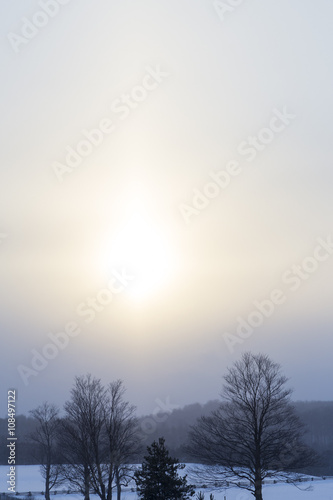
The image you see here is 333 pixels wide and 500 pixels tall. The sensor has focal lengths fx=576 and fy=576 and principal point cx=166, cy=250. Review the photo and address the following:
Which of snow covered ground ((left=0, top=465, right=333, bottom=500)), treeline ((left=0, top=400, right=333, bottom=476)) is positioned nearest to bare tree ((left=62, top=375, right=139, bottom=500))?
snow covered ground ((left=0, top=465, right=333, bottom=500))

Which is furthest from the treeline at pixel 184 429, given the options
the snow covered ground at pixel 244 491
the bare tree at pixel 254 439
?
the bare tree at pixel 254 439

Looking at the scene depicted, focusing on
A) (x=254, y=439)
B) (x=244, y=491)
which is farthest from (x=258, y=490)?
(x=244, y=491)

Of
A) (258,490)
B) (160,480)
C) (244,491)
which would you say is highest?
(160,480)

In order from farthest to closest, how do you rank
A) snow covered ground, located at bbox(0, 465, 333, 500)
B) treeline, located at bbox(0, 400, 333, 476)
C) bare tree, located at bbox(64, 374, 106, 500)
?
treeline, located at bbox(0, 400, 333, 476) → snow covered ground, located at bbox(0, 465, 333, 500) → bare tree, located at bbox(64, 374, 106, 500)

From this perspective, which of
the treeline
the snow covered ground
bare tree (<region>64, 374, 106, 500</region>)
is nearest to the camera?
bare tree (<region>64, 374, 106, 500</region>)

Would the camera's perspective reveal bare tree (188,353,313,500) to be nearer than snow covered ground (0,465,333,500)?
Yes

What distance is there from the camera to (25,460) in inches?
3110

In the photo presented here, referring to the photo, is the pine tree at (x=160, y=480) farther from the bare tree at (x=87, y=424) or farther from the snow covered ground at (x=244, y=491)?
the snow covered ground at (x=244, y=491)

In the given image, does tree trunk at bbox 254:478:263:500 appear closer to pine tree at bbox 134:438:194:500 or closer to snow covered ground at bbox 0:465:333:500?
pine tree at bbox 134:438:194:500

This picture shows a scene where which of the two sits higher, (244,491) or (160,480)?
(160,480)

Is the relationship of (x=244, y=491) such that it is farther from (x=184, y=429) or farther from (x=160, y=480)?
(x=184, y=429)

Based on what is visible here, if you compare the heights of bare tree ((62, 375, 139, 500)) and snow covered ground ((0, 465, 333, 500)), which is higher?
bare tree ((62, 375, 139, 500))

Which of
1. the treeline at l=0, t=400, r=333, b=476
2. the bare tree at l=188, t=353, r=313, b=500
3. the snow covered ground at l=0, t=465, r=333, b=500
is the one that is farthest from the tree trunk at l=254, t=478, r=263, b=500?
the treeline at l=0, t=400, r=333, b=476

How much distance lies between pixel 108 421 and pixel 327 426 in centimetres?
9832
